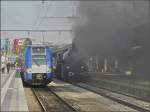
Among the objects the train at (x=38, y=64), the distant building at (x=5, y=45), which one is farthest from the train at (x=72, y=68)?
the distant building at (x=5, y=45)

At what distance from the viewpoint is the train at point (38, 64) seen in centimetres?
2900

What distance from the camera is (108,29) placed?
523 inches

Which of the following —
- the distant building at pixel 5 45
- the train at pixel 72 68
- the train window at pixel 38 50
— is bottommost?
the train at pixel 72 68

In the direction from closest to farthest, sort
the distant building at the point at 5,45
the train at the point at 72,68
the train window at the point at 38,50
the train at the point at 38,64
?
1. the train at the point at 38,64
2. the train window at the point at 38,50
3. the train at the point at 72,68
4. the distant building at the point at 5,45

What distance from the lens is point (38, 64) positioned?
95.9 feet

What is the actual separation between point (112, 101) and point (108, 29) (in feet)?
20.1

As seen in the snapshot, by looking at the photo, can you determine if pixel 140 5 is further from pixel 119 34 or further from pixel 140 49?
pixel 140 49

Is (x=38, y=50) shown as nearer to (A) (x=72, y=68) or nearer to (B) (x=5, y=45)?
(A) (x=72, y=68)

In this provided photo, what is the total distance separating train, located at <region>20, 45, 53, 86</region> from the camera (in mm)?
29000

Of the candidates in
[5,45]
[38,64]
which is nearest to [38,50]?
[38,64]

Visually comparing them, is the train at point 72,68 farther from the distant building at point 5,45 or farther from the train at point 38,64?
the distant building at point 5,45

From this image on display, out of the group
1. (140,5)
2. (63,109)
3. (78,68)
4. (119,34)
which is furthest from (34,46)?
(140,5)

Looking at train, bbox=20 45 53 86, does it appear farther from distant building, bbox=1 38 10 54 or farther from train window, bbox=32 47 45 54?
distant building, bbox=1 38 10 54

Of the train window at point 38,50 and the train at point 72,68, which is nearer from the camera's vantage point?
the train window at point 38,50
